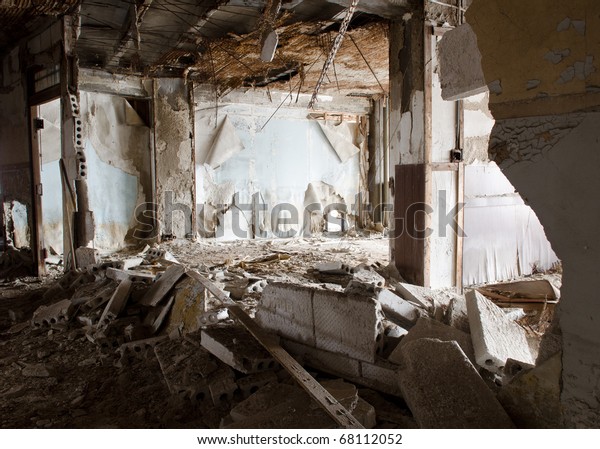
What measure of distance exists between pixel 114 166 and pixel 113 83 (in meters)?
1.55

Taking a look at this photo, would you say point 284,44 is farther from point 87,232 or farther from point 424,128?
point 87,232

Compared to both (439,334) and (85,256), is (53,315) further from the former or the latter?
(439,334)

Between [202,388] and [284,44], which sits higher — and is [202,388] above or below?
below

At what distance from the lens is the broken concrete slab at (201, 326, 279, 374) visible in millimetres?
3104

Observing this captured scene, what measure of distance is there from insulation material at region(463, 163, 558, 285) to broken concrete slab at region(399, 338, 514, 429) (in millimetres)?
3557

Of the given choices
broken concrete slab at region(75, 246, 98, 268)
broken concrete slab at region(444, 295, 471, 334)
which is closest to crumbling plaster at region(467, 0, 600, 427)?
broken concrete slab at region(444, 295, 471, 334)

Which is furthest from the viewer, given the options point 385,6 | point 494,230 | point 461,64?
point 494,230

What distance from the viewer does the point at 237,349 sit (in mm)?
3197

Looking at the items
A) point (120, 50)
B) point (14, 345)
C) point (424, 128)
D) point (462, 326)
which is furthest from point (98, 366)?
point (120, 50)

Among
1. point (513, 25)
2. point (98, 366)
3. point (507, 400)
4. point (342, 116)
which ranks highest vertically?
point (342, 116)

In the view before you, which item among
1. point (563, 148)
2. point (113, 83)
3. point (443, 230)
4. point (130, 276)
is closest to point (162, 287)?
point (130, 276)

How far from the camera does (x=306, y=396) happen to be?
8.93 feet

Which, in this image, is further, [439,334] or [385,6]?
[385,6]

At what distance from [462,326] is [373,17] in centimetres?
413
